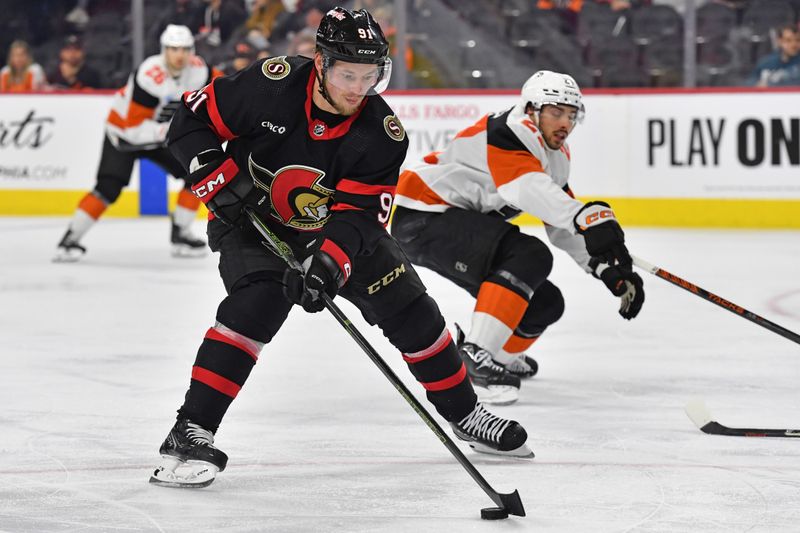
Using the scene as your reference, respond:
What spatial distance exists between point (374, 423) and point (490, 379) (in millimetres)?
442

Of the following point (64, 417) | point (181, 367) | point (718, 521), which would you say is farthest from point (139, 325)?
point (718, 521)

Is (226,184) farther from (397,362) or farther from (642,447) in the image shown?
(397,362)

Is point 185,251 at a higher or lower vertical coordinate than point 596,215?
lower

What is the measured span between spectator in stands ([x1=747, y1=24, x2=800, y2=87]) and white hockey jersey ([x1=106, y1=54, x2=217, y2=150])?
3512mm

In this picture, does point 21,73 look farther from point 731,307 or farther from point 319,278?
point 319,278

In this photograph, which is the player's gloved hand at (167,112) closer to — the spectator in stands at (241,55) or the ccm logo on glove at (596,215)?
the spectator in stands at (241,55)

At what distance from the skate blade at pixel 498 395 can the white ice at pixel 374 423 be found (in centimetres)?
5

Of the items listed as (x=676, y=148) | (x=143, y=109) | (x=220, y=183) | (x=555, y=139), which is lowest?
(x=676, y=148)

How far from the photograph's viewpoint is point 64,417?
358 cm

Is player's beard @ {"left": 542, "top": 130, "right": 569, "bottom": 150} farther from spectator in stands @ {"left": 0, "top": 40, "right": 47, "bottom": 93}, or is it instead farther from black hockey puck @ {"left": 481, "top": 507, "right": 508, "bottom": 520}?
spectator in stands @ {"left": 0, "top": 40, "right": 47, "bottom": 93}

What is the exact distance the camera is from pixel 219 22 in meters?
9.89

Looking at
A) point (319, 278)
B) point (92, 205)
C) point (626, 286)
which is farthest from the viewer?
point (92, 205)

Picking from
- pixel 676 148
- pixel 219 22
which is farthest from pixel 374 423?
pixel 219 22

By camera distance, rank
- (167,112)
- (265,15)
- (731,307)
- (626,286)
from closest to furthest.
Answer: (731,307)
(626,286)
(167,112)
(265,15)
